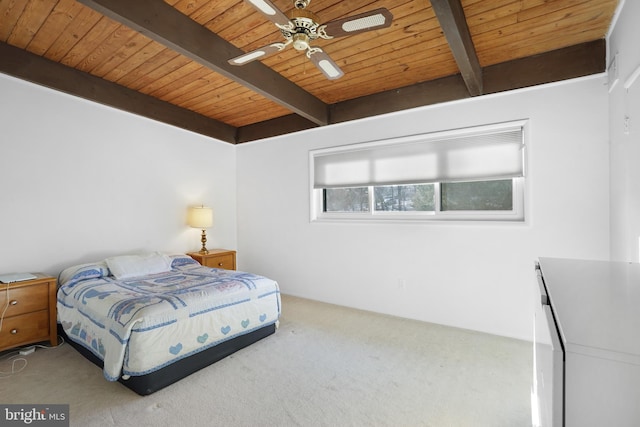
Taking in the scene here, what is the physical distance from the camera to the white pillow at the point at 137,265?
3.04m

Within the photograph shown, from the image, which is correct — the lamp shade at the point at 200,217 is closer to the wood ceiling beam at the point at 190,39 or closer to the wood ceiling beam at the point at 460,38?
the wood ceiling beam at the point at 190,39

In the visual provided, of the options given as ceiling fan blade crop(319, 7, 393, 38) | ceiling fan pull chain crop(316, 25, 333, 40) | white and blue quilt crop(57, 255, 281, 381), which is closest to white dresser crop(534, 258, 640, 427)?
ceiling fan blade crop(319, 7, 393, 38)

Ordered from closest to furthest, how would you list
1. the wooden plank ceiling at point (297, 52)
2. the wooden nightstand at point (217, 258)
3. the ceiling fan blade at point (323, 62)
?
the ceiling fan blade at point (323, 62) < the wooden plank ceiling at point (297, 52) < the wooden nightstand at point (217, 258)

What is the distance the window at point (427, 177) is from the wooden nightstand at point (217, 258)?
1346mm

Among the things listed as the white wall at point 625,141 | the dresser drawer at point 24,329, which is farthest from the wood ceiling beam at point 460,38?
the dresser drawer at point 24,329

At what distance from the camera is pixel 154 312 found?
2.10 meters

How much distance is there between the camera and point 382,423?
1.74m

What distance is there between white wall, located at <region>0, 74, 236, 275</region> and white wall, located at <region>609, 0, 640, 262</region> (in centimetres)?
443

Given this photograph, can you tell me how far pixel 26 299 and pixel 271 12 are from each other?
300cm

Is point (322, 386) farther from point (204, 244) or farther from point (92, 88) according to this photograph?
point (92, 88)

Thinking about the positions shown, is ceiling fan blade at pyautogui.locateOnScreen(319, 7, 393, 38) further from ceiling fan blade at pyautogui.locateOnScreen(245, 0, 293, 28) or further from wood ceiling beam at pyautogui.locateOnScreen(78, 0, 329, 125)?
wood ceiling beam at pyautogui.locateOnScreen(78, 0, 329, 125)

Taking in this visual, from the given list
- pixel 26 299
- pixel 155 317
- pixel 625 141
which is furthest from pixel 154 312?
pixel 625 141

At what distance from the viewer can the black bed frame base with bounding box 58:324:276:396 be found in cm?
201

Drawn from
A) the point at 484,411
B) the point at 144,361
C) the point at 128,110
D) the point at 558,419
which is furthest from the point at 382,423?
the point at 128,110
